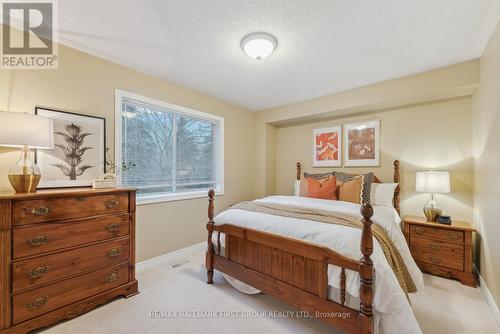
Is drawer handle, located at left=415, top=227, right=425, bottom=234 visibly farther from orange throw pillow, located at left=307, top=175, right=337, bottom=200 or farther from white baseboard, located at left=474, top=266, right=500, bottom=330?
orange throw pillow, located at left=307, top=175, right=337, bottom=200

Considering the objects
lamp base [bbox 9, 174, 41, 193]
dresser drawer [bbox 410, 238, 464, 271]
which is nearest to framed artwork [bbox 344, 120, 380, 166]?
dresser drawer [bbox 410, 238, 464, 271]

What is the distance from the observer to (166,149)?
3121mm

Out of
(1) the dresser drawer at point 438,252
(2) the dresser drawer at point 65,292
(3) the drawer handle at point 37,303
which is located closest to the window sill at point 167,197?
(2) the dresser drawer at point 65,292

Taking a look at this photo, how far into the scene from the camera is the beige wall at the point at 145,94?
6.34ft

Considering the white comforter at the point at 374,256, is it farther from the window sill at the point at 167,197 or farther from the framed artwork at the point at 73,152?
the framed artwork at the point at 73,152

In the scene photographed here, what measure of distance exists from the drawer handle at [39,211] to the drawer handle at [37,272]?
1.33ft

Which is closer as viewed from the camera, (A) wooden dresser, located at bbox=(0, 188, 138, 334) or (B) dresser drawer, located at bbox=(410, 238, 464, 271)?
(A) wooden dresser, located at bbox=(0, 188, 138, 334)

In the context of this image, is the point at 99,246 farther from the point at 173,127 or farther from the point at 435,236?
the point at 435,236

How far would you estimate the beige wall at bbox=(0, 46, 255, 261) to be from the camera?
1.93 m

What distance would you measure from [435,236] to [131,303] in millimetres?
3286

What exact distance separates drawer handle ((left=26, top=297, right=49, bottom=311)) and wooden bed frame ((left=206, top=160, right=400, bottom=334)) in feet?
4.34

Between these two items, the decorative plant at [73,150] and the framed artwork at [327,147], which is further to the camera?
the framed artwork at [327,147]

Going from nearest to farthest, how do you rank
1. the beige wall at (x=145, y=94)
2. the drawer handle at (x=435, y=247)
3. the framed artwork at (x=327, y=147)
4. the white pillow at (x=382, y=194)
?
the beige wall at (x=145, y=94) < the drawer handle at (x=435, y=247) < the white pillow at (x=382, y=194) < the framed artwork at (x=327, y=147)

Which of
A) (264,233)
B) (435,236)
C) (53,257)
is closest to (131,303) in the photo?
(53,257)
